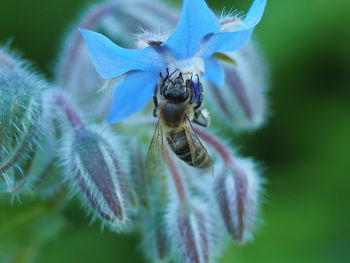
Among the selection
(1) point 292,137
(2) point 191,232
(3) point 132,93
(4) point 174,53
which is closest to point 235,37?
(4) point 174,53

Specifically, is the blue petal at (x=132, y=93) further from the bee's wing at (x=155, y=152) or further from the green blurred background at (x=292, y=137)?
the green blurred background at (x=292, y=137)

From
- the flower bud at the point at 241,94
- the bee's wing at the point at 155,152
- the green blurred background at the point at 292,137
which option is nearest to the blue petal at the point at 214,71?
the flower bud at the point at 241,94

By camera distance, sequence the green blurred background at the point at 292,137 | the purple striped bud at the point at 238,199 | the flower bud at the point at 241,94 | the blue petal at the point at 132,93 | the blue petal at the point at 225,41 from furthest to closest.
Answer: the green blurred background at the point at 292,137
the flower bud at the point at 241,94
the purple striped bud at the point at 238,199
the blue petal at the point at 132,93
the blue petal at the point at 225,41

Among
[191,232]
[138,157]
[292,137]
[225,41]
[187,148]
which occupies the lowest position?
[191,232]

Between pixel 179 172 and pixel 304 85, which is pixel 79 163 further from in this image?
pixel 304 85

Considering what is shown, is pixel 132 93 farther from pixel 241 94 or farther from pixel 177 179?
pixel 241 94

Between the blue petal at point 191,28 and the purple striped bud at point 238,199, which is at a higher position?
the blue petal at point 191,28
